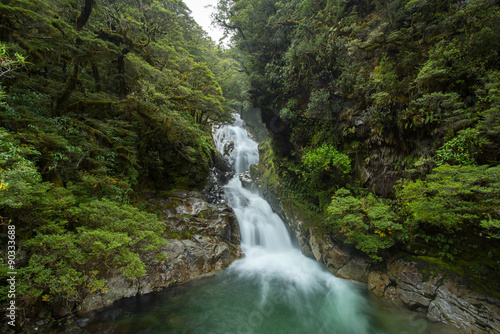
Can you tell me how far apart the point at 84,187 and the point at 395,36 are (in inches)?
421

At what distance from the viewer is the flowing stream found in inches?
203

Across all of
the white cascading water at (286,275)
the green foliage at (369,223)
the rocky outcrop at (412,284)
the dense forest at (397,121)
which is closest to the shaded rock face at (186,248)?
the white cascading water at (286,275)

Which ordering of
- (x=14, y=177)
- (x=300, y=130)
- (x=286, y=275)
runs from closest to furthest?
(x=14, y=177)
(x=286, y=275)
(x=300, y=130)

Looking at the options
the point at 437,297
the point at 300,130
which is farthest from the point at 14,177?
the point at 300,130

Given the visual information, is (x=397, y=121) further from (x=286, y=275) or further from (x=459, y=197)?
(x=286, y=275)

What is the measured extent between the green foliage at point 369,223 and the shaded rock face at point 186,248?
17.6ft

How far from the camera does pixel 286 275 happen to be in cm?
820

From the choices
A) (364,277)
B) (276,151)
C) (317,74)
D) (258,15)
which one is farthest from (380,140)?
(258,15)

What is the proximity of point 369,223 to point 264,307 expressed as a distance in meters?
4.53

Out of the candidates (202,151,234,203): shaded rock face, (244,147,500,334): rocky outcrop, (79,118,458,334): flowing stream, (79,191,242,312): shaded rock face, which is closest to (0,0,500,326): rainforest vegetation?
(244,147,500,334): rocky outcrop

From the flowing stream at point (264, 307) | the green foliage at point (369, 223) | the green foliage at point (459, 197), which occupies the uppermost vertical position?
the green foliage at point (459, 197)

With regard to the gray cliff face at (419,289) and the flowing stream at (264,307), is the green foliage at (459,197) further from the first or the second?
the flowing stream at (264,307)

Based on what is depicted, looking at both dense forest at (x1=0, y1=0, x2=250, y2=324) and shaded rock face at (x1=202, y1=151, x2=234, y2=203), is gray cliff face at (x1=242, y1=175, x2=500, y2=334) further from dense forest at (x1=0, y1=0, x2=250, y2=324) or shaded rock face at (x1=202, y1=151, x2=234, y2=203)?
dense forest at (x1=0, y1=0, x2=250, y2=324)

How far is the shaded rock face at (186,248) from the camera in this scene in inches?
233
